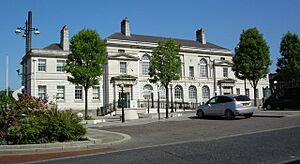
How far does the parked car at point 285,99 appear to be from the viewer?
2438 centimetres

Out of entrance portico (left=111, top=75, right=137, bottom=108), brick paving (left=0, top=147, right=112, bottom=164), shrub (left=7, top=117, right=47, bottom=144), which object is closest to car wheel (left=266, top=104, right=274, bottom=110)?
entrance portico (left=111, top=75, right=137, bottom=108)

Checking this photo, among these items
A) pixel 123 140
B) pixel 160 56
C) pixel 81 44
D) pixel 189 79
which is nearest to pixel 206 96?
pixel 189 79

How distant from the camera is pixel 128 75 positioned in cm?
4422

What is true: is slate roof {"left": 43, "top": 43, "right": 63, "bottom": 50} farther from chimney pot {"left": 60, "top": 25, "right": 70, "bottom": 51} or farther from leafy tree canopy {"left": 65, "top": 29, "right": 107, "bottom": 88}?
leafy tree canopy {"left": 65, "top": 29, "right": 107, "bottom": 88}

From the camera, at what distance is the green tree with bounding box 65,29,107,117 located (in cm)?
2545

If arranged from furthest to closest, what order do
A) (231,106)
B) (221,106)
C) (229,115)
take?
1. (221,106)
2. (229,115)
3. (231,106)

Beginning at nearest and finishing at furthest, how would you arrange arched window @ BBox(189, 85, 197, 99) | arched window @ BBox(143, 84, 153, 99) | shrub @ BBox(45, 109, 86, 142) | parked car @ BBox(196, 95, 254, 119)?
1. shrub @ BBox(45, 109, 86, 142)
2. parked car @ BBox(196, 95, 254, 119)
3. arched window @ BBox(143, 84, 153, 99)
4. arched window @ BBox(189, 85, 197, 99)

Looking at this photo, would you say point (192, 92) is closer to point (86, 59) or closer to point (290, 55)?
point (290, 55)

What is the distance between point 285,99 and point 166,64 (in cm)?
1033

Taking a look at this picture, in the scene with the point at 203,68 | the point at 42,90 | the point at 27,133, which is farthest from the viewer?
the point at 203,68

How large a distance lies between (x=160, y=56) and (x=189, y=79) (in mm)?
23940

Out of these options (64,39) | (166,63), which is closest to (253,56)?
(166,63)

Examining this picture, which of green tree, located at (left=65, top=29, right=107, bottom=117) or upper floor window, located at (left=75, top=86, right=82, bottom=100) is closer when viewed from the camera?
green tree, located at (left=65, top=29, right=107, bottom=117)

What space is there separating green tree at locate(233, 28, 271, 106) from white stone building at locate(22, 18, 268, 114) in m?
10.3
